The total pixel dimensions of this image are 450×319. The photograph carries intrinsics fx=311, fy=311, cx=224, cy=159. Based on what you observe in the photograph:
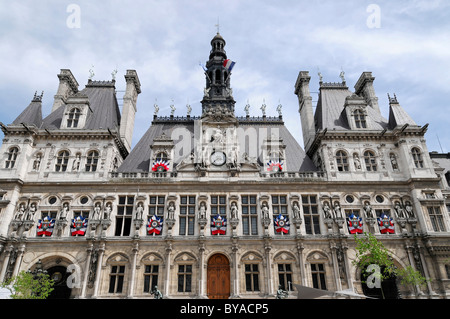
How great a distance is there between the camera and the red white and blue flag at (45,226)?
93.0ft

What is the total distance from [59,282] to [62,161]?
11682mm

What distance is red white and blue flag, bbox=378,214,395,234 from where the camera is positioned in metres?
29.0

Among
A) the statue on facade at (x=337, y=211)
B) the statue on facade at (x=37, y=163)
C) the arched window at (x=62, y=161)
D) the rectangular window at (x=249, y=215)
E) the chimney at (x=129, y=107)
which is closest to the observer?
the rectangular window at (x=249, y=215)

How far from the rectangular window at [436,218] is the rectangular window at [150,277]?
25805 millimetres

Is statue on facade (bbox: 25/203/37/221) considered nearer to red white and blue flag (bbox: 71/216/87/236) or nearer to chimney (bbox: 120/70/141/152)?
red white and blue flag (bbox: 71/216/87/236)

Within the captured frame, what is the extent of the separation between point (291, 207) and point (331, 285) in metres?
7.52

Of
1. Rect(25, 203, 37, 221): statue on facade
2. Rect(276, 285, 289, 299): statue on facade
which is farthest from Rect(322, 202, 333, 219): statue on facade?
Rect(25, 203, 37, 221): statue on facade

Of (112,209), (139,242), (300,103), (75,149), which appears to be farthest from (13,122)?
(300,103)

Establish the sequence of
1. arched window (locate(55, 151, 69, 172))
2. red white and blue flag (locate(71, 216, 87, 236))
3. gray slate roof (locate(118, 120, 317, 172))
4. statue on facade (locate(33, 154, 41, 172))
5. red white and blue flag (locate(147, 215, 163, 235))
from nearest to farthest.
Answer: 1. red white and blue flag (locate(71, 216, 87, 236))
2. red white and blue flag (locate(147, 215, 163, 235))
3. statue on facade (locate(33, 154, 41, 172))
4. arched window (locate(55, 151, 69, 172))
5. gray slate roof (locate(118, 120, 317, 172))

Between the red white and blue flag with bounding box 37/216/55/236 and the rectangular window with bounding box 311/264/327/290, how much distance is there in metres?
24.0

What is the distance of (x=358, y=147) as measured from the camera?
33.2 meters

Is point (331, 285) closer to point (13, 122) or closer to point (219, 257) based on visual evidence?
point (219, 257)

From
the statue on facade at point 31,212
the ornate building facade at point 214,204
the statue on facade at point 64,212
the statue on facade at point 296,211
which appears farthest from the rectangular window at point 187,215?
the statue on facade at point 31,212

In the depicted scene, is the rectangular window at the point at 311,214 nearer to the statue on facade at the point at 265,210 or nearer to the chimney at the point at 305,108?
the statue on facade at the point at 265,210
